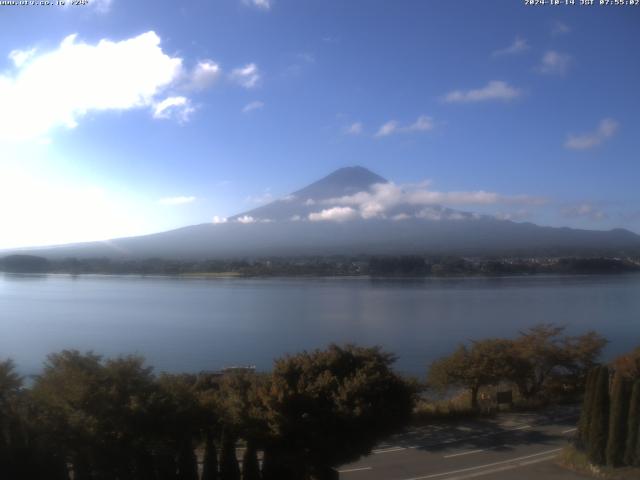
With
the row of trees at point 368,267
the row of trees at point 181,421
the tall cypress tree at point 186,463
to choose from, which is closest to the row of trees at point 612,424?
the row of trees at point 181,421

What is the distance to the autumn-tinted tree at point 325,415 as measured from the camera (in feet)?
16.2

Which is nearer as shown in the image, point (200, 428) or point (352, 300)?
point (200, 428)

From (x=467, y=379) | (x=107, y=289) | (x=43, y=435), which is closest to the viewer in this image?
(x=43, y=435)

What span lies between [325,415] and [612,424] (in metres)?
3.29

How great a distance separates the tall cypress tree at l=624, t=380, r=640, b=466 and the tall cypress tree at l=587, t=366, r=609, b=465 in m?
0.24

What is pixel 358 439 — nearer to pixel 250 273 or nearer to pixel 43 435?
pixel 43 435

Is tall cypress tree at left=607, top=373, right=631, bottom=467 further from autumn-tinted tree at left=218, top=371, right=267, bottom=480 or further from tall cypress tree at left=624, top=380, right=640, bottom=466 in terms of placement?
autumn-tinted tree at left=218, top=371, right=267, bottom=480

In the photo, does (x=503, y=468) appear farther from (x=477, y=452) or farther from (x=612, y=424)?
(x=612, y=424)

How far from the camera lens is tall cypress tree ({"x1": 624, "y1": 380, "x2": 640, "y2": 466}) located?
235 inches

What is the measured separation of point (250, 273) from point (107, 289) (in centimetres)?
834

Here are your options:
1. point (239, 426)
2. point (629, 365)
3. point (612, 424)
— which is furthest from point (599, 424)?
point (629, 365)

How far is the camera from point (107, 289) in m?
28.8

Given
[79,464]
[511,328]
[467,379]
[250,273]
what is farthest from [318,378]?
[250,273]

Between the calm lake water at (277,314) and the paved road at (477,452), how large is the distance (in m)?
4.88
